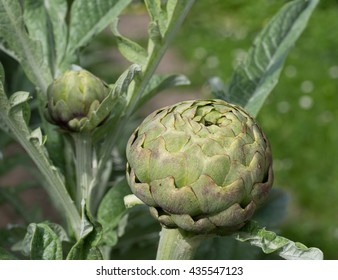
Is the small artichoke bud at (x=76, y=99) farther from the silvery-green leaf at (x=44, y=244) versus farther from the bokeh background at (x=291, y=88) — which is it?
the bokeh background at (x=291, y=88)

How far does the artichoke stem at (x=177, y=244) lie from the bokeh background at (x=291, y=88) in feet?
3.39

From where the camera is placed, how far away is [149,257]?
1.11m

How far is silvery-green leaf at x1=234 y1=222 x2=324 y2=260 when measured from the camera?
65 cm

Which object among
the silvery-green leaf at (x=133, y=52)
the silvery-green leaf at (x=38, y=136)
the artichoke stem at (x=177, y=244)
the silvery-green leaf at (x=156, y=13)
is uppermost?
the silvery-green leaf at (x=156, y=13)

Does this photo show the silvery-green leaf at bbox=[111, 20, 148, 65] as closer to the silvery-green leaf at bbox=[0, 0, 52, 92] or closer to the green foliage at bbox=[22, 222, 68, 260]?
the silvery-green leaf at bbox=[0, 0, 52, 92]

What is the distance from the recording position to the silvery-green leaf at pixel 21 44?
2.50 ft

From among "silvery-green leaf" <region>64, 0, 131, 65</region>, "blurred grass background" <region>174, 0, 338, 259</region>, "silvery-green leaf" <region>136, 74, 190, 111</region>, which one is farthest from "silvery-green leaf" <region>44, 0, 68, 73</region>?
"blurred grass background" <region>174, 0, 338, 259</region>

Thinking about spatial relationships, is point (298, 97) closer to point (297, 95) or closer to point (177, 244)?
point (297, 95)

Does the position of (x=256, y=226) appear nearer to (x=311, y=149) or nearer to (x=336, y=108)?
(x=311, y=149)

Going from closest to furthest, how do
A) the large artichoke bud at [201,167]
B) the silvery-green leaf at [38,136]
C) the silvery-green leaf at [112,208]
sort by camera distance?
the large artichoke bud at [201,167]
the silvery-green leaf at [38,136]
the silvery-green leaf at [112,208]

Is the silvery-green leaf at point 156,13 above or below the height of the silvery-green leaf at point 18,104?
above

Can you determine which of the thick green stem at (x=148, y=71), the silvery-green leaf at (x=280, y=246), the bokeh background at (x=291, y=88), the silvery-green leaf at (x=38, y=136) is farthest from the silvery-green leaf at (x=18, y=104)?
the bokeh background at (x=291, y=88)

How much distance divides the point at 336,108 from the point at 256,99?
2586 millimetres

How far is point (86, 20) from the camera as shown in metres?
0.88
